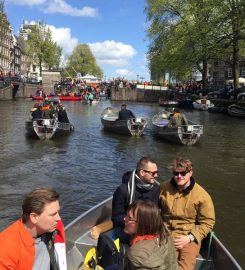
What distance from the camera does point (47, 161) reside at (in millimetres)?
14125

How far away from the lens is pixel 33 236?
3.21 meters

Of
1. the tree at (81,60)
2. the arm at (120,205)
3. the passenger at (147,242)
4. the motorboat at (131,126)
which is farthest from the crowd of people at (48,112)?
the tree at (81,60)

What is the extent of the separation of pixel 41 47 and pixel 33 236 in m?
68.9

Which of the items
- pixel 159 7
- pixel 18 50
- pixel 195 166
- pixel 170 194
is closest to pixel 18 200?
pixel 170 194

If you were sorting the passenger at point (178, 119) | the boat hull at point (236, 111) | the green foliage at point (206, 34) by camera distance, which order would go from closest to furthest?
the passenger at point (178, 119) → the boat hull at point (236, 111) → the green foliage at point (206, 34)

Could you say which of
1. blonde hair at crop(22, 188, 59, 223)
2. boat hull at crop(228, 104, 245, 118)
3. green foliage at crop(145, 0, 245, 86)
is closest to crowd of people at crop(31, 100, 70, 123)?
blonde hair at crop(22, 188, 59, 223)

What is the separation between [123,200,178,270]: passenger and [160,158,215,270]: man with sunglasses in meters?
1.60

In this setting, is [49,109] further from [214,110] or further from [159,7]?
[159,7]

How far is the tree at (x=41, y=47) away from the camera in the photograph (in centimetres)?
6944

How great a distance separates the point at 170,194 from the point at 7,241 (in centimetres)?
262

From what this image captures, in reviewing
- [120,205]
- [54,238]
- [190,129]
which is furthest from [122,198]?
[190,129]

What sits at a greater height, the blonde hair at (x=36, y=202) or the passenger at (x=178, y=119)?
the blonde hair at (x=36, y=202)

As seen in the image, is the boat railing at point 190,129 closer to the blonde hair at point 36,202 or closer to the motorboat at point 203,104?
the blonde hair at point 36,202

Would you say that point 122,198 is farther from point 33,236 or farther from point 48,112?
point 48,112
